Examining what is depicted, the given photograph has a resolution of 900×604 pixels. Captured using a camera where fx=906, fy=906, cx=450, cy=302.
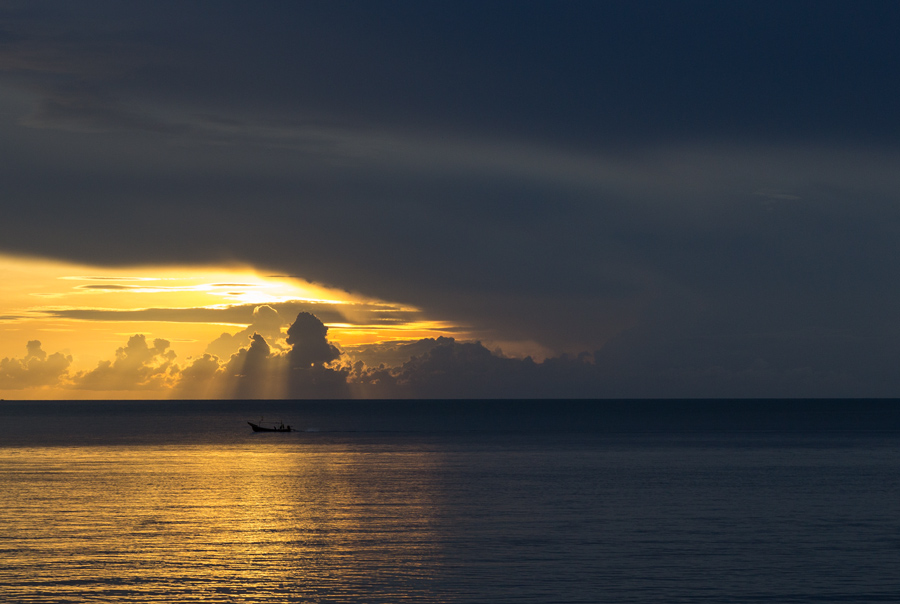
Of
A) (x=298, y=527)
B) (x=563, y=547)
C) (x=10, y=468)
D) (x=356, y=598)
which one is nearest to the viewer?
(x=356, y=598)

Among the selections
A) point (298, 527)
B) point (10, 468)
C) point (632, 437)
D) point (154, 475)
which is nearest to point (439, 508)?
point (298, 527)

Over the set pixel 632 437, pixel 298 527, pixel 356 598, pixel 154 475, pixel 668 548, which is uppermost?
pixel 632 437

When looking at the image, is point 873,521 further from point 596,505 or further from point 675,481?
point 675,481

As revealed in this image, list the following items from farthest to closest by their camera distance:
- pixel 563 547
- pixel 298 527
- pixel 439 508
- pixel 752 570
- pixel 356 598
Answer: pixel 439 508, pixel 298 527, pixel 563 547, pixel 752 570, pixel 356 598

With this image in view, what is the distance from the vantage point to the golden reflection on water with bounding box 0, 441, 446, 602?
49.5 metres

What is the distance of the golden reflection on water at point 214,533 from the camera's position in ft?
163

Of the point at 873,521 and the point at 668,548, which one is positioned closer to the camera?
the point at 668,548

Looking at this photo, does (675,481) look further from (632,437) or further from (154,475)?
(632,437)

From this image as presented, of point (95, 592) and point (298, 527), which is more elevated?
point (298, 527)

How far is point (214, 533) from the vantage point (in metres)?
66.4

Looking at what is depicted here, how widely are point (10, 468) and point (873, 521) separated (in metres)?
107

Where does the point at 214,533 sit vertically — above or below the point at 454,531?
above

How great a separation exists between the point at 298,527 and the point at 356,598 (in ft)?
80.1

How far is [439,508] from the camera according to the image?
78500 millimetres
